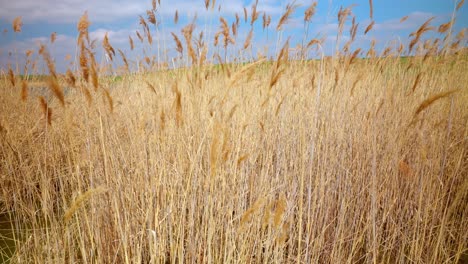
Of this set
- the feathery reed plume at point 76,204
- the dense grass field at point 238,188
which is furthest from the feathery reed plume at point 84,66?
the feathery reed plume at point 76,204

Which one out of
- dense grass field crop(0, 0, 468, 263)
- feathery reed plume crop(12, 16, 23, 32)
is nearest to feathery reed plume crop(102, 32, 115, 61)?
dense grass field crop(0, 0, 468, 263)

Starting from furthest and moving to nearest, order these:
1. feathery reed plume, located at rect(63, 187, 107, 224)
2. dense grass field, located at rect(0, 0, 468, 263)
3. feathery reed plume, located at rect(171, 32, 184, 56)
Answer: feathery reed plume, located at rect(171, 32, 184, 56), dense grass field, located at rect(0, 0, 468, 263), feathery reed plume, located at rect(63, 187, 107, 224)

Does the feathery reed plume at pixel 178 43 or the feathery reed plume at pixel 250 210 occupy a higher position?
the feathery reed plume at pixel 178 43

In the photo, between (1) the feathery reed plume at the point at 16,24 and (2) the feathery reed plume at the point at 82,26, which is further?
(1) the feathery reed plume at the point at 16,24

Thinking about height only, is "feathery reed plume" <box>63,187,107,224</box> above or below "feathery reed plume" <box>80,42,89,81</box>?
below

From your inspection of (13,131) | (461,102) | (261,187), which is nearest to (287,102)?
(261,187)

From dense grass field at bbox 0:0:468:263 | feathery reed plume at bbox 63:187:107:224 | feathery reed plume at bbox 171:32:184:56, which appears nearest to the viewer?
feathery reed plume at bbox 63:187:107:224

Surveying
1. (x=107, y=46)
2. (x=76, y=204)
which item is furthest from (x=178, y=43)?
(x=76, y=204)

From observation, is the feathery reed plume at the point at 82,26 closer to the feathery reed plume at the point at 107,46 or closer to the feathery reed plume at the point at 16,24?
the feathery reed plume at the point at 107,46

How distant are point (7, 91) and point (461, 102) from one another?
18.8ft

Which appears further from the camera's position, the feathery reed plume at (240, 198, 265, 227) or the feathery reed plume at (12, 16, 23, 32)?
the feathery reed plume at (12, 16, 23, 32)

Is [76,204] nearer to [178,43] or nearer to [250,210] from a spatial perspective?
[250,210]

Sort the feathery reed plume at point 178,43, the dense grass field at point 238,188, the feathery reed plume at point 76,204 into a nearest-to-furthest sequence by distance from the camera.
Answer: the feathery reed plume at point 76,204
the dense grass field at point 238,188
the feathery reed plume at point 178,43

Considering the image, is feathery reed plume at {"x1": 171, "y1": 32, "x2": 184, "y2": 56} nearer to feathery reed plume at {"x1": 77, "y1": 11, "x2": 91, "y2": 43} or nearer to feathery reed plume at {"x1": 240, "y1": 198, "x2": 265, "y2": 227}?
feathery reed plume at {"x1": 77, "y1": 11, "x2": 91, "y2": 43}
